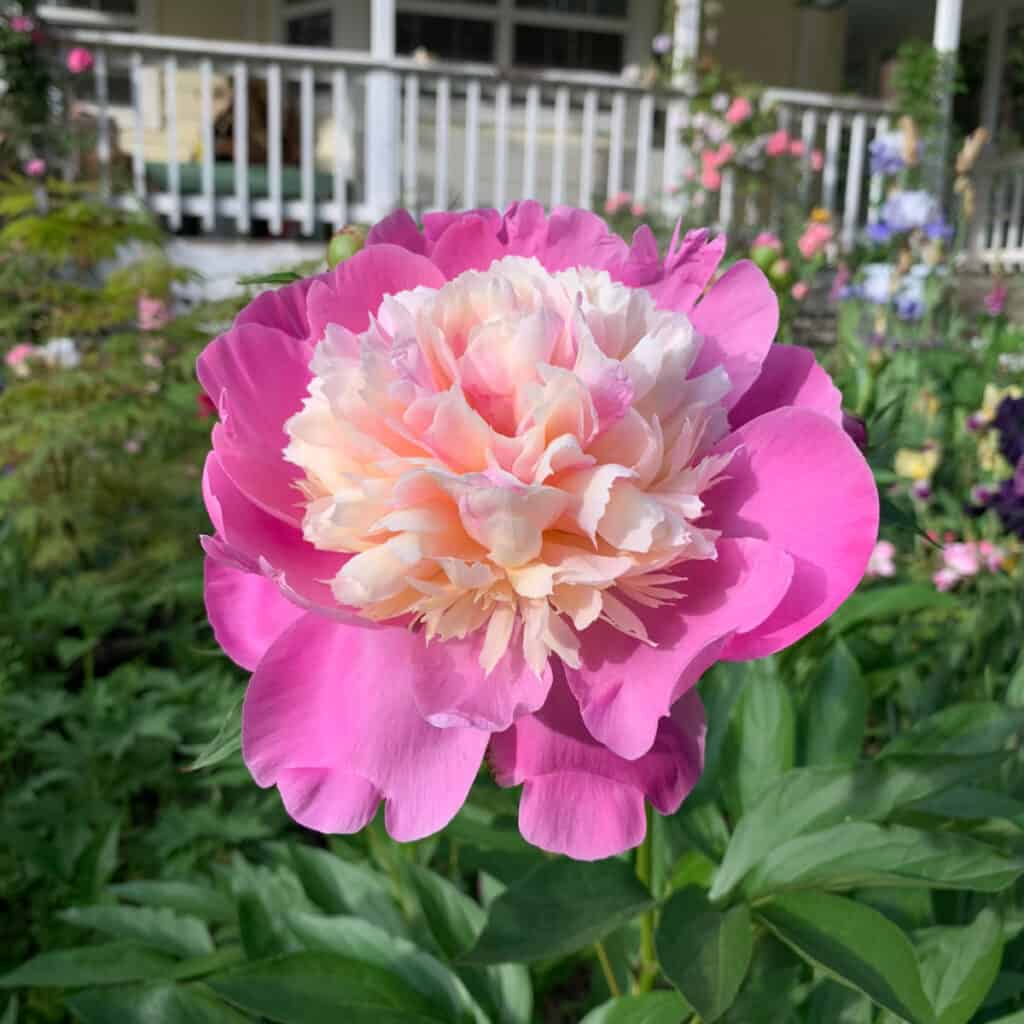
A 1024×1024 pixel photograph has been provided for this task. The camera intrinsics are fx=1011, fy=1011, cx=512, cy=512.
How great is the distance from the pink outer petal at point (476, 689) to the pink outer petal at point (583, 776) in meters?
0.03

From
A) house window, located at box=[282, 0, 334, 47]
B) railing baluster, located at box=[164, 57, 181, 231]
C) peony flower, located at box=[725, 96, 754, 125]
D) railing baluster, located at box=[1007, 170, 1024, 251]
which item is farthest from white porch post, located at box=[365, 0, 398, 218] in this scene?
railing baluster, located at box=[1007, 170, 1024, 251]

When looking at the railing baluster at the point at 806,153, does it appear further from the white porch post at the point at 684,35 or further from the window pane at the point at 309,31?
the window pane at the point at 309,31

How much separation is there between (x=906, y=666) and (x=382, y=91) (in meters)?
5.58

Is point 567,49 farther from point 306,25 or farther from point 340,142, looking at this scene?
point 340,142

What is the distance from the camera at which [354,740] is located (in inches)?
16.8

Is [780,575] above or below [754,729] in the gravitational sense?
above

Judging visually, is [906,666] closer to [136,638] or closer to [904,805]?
[904,805]

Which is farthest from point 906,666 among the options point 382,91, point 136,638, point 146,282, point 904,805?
point 382,91

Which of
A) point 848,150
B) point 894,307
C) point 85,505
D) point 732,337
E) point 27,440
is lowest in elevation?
point 85,505

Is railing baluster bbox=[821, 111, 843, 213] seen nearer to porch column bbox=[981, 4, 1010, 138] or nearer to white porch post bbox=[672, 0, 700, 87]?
white porch post bbox=[672, 0, 700, 87]

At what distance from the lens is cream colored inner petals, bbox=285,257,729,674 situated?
0.41 meters

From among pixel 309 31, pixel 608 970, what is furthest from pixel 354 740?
pixel 309 31

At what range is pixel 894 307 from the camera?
3654mm

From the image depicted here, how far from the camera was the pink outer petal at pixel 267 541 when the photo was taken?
17.1 inches
